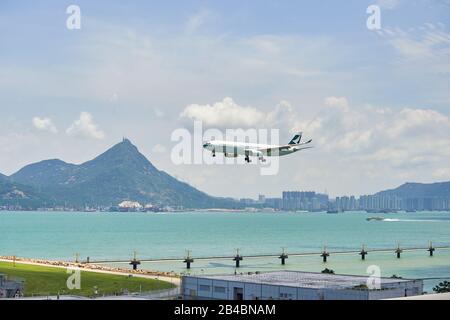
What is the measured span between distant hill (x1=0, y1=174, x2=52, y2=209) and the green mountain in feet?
14.3

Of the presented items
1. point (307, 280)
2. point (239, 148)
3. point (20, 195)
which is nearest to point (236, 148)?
point (239, 148)

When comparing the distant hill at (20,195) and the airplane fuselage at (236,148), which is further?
the distant hill at (20,195)

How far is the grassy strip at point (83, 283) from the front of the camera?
120ft

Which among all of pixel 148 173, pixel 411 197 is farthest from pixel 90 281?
pixel 411 197

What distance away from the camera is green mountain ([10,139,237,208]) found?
92.9 metres

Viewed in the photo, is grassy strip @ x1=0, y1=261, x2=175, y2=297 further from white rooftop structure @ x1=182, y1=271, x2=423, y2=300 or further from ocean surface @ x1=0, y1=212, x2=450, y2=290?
ocean surface @ x1=0, y1=212, x2=450, y2=290

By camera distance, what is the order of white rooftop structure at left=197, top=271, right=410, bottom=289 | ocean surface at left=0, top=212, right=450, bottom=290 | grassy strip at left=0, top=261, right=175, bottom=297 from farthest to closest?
ocean surface at left=0, top=212, right=450, bottom=290
grassy strip at left=0, top=261, right=175, bottom=297
white rooftop structure at left=197, top=271, right=410, bottom=289

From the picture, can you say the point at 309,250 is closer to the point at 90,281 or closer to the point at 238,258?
the point at 238,258

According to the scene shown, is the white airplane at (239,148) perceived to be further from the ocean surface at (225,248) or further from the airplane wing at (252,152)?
the ocean surface at (225,248)

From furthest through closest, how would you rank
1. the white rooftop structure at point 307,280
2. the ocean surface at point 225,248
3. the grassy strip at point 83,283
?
the ocean surface at point 225,248 < the grassy strip at point 83,283 < the white rooftop structure at point 307,280

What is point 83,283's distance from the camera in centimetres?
4006

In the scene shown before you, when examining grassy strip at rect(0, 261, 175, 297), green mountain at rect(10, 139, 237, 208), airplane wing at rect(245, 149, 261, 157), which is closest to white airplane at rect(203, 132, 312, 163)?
airplane wing at rect(245, 149, 261, 157)

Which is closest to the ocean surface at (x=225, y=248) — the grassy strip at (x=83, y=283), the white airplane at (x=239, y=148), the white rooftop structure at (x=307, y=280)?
the grassy strip at (x=83, y=283)

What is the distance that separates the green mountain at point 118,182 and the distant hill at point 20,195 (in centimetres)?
435
